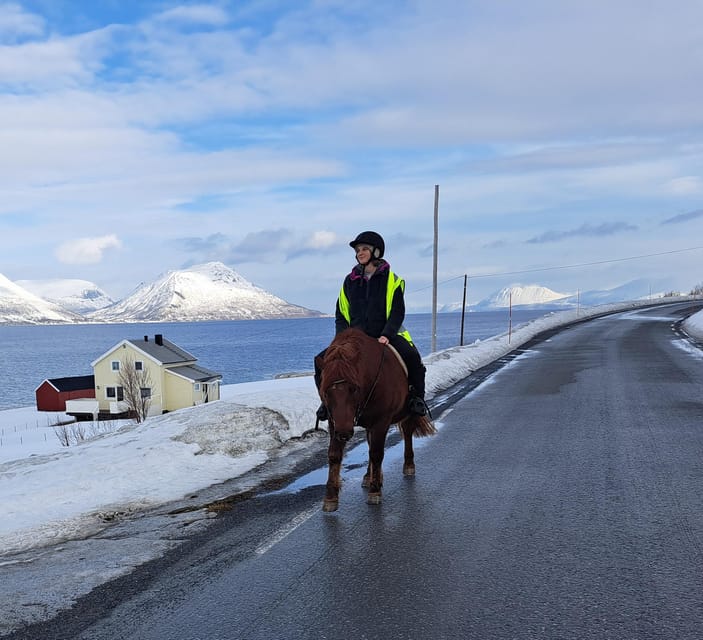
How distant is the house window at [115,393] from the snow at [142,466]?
53.2 metres

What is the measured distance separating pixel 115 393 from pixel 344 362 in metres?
60.9

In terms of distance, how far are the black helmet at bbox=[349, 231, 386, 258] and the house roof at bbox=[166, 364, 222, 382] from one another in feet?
177

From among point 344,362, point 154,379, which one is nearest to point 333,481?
point 344,362

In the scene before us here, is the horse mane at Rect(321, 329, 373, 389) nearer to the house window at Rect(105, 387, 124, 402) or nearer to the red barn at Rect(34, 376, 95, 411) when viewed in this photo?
the house window at Rect(105, 387, 124, 402)

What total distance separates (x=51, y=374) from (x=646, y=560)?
110 m

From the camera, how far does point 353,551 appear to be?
4.89m

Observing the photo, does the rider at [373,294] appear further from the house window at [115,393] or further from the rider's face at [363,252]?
the house window at [115,393]

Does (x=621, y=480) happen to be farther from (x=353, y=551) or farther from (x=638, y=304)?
(x=638, y=304)

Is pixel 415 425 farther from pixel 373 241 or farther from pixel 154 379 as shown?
pixel 154 379

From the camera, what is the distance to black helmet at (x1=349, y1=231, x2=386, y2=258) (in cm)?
638

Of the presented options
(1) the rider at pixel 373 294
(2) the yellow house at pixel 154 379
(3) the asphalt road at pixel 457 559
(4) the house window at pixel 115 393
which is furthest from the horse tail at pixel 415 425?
(4) the house window at pixel 115 393

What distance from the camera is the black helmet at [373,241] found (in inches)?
251

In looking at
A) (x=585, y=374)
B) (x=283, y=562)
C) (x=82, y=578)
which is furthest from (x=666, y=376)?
(x=82, y=578)

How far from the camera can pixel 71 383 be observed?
219ft
